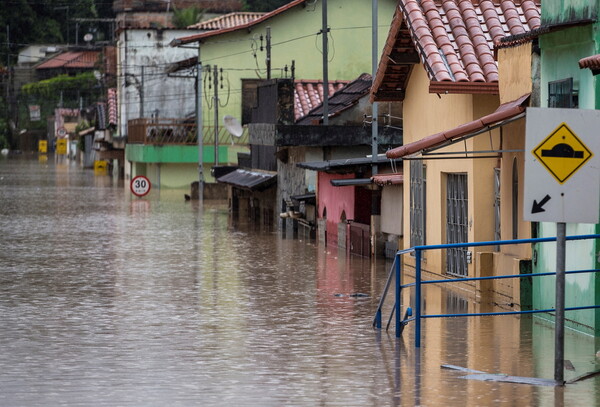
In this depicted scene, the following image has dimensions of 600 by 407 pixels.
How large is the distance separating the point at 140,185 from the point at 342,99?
19408 mm

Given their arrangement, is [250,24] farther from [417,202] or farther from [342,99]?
[417,202]

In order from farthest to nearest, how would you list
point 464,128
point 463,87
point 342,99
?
point 342,99, point 463,87, point 464,128

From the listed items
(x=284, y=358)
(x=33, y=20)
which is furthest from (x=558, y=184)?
(x=33, y=20)

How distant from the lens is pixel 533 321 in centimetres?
1698

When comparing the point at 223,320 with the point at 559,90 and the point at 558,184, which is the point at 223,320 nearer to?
the point at 559,90

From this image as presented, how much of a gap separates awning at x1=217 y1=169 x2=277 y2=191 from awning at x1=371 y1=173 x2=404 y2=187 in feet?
46.3

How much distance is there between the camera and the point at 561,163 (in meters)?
11.6

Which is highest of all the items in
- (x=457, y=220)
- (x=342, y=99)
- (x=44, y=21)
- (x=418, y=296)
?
(x=44, y=21)

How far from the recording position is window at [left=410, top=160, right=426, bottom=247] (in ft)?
79.4

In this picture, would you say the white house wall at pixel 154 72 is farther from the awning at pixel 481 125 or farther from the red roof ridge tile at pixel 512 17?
the awning at pixel 481 125

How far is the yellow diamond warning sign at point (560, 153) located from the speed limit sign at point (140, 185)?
1782 inches

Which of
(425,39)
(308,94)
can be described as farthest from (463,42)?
(308,94)

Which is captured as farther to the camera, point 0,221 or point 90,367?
point 0,221

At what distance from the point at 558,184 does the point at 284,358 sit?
3927 millimetres
